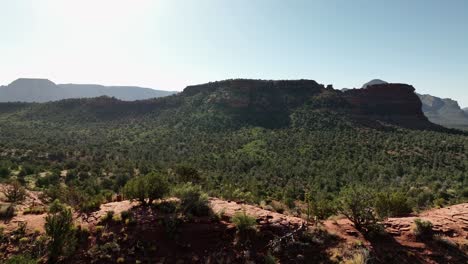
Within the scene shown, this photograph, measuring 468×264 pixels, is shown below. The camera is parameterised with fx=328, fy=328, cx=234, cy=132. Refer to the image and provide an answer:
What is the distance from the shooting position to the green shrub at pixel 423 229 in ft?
41.2

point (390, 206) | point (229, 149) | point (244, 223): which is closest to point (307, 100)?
point (229, 149)

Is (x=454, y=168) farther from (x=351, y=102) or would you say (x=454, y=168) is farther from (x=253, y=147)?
(x=351, y=102)

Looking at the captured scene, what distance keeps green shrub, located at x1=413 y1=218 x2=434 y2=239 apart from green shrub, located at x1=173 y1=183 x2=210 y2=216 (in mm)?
8187

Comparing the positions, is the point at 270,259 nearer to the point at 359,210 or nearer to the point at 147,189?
the point at 359,210

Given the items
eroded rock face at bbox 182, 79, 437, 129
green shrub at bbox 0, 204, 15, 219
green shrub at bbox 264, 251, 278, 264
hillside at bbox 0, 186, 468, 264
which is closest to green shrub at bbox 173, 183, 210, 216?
hillside at bbox 0, 186, 468, 264

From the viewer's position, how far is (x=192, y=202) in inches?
539

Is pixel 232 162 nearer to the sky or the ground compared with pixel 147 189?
nearer to the ground

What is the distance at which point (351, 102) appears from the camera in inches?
3339

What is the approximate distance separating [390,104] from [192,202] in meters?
87.3

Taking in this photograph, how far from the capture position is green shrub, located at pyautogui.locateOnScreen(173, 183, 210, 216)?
531 inches

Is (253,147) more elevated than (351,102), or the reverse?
(351,102)

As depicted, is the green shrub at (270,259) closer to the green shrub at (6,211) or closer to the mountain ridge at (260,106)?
the green shrub at (6,211)

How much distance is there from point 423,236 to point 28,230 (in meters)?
15.2

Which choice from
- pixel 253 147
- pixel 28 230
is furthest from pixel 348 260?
pixel 253 147
